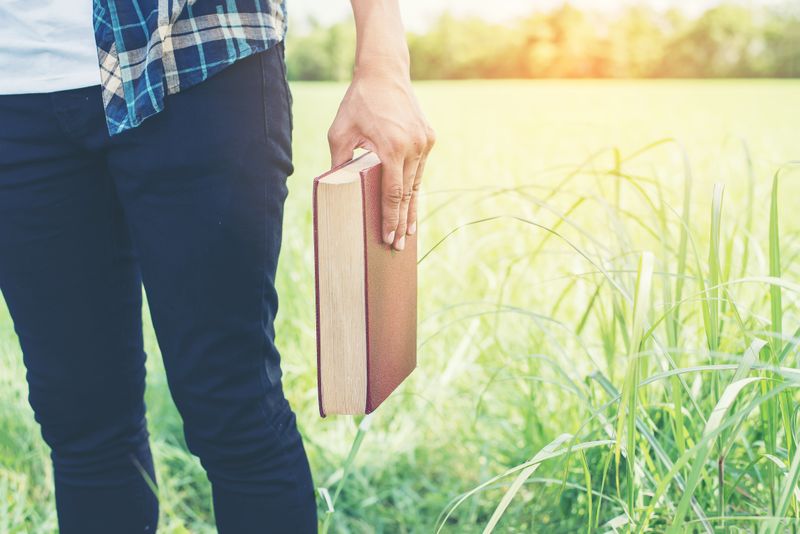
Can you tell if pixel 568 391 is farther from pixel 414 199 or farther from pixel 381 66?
pixel 381 66

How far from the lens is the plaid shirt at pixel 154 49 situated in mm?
740

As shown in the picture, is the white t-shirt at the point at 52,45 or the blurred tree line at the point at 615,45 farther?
the blurred tree line at the point at 615,45

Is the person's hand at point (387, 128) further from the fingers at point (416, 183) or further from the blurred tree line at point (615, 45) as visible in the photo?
the blurred tree line at point (615, 45)

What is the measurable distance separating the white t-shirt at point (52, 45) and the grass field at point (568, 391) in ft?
1.37

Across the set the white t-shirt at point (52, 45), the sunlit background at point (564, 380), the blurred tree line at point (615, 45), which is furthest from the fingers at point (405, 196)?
the blurred tree line at point (615, 45)

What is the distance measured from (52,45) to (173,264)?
24cm

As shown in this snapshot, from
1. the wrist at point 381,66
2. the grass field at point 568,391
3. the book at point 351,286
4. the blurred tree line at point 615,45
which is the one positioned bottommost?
the grass field at point 568,391

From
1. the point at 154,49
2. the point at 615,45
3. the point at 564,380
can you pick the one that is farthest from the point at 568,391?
the point at 615,45

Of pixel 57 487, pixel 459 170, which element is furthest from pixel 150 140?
pixel 459 170

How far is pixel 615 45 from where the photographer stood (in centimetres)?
2519

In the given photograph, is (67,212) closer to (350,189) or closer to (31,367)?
(31,367)

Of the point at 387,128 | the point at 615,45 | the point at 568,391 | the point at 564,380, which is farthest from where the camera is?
the point at 615,45

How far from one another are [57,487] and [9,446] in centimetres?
61

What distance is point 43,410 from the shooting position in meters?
0.97
